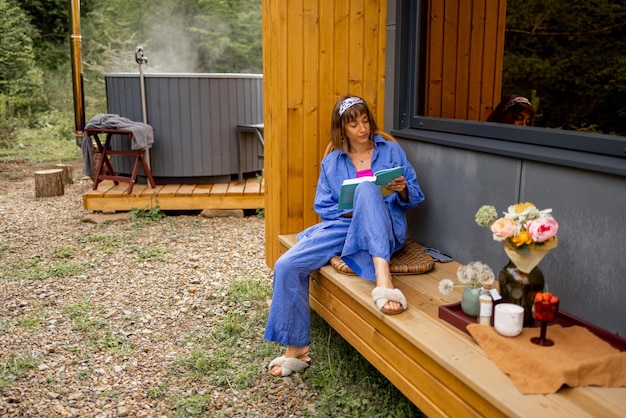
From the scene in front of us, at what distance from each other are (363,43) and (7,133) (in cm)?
734

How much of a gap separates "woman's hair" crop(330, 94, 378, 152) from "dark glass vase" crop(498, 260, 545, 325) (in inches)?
46.5

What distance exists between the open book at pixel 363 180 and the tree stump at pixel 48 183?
193 inches

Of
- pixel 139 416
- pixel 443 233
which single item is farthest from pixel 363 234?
pixel 139 416

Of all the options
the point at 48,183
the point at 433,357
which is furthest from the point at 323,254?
the point at 48,183

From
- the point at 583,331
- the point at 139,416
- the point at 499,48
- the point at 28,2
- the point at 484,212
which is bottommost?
the point at 139,416

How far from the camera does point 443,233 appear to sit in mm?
2965

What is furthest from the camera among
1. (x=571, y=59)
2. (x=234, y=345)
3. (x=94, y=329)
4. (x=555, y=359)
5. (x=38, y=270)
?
(x=571, y=59)

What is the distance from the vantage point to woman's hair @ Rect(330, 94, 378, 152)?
289 centimetres

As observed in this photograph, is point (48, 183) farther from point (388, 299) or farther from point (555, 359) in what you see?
point (555, 359)

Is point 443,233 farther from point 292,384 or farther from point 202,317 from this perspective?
point 202,317

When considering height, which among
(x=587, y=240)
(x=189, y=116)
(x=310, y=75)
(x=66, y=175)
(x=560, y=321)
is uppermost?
(x=310, y=75)

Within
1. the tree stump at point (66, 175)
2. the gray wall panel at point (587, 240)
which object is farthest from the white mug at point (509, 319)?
the tree stump at point (66, 175)

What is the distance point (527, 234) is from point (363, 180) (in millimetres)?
912

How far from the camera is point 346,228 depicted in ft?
9.34
